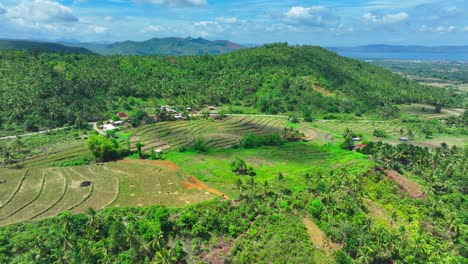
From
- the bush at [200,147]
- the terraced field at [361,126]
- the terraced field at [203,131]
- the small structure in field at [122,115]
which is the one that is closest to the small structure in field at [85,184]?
the terraced field at [203,131]

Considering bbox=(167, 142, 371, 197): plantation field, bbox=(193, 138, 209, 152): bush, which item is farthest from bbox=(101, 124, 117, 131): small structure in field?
bbox=(193, 138, 209, 152): bush

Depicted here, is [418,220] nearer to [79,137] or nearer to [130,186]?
[130,186]

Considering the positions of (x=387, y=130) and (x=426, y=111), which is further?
(x=426, y=111)

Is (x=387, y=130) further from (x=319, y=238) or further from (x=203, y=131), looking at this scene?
(x=319, y=238)

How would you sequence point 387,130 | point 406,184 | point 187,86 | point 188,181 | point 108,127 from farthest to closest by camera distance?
point 187,86
point 387,130
point 108,127
point 406,184
point 188,181

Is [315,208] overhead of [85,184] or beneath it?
beneath

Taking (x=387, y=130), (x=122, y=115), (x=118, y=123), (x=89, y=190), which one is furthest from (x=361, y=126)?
(x=89, y=190)

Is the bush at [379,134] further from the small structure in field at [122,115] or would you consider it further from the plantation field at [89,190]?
the small structure in field at [122,115]

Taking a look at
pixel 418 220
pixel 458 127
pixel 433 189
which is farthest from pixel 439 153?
pixel 458 127
